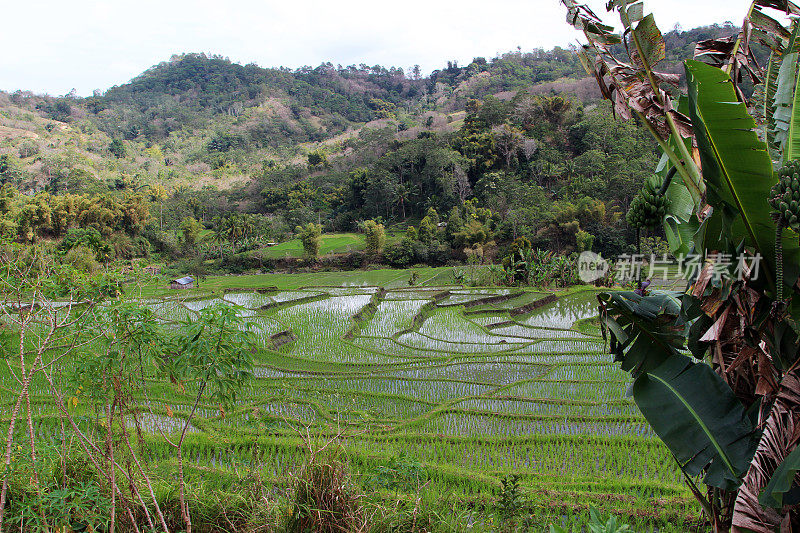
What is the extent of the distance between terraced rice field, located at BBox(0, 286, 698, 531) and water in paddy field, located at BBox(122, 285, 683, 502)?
0.07 ft

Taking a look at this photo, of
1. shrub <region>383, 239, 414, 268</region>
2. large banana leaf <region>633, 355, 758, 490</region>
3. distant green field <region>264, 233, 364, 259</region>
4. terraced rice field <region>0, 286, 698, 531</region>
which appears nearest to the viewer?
large banana leaf <region>633, 355, 758, 490</region>

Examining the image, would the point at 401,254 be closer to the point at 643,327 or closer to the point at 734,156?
the point at 643,327

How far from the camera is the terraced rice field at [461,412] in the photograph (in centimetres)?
429

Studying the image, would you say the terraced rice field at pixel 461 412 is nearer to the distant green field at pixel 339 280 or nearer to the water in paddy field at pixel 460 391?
the water in paddy field at pixel 460 391

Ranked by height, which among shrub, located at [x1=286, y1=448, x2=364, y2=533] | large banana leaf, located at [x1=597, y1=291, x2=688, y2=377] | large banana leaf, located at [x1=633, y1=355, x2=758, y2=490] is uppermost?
large banana leaf, located at [x1=597, y1=291, x2=688, y2=377]

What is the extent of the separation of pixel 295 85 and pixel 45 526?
79.2m

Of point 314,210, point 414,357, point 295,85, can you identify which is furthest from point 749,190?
point 295,85

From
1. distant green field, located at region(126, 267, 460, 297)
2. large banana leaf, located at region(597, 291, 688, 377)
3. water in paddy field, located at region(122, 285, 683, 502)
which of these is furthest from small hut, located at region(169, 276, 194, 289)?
large banana leaf, located at region(597, 291, 688, 377)

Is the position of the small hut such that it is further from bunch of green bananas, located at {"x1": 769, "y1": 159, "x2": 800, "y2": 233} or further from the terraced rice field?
bunch of green bananas, located at {"x1": 769, "y1": 159, "x2": 800, "y2": 233}

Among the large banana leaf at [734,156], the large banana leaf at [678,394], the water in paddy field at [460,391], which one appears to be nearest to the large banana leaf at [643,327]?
the large banana leaf at [678,394]

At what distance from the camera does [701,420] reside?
8.27 feet

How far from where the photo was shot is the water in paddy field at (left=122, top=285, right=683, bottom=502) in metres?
4.99

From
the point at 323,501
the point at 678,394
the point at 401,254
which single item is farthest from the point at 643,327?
the point at 401,254

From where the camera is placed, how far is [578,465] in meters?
4.74
